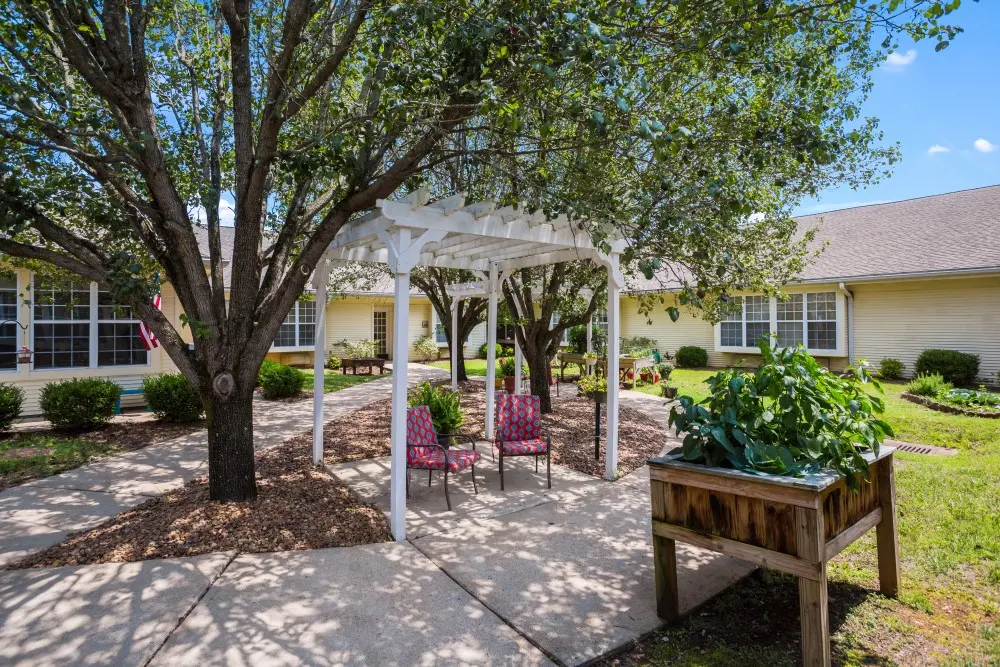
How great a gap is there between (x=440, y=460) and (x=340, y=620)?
2353mm

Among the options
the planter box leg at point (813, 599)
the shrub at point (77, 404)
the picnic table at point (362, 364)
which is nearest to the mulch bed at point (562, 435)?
the shrub at point (77, 404)

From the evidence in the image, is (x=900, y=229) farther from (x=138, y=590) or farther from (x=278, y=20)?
(x=138, y=590)

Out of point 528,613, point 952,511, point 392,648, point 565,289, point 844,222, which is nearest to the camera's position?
point 392,648

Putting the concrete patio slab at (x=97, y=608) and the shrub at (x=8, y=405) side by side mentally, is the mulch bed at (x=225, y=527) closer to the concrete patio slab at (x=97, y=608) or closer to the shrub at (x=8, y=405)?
the concrete patio slab at (x=97, y=608)

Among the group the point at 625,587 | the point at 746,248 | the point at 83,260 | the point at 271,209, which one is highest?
the point at 271,209

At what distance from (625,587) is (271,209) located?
677 centimetres

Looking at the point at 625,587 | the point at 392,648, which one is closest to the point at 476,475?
the point at 625,587

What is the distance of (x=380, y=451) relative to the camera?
731cm

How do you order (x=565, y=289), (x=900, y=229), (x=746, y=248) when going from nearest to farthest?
(x=746, y=248) → (x=565, y=289) → (x=900, y=229)

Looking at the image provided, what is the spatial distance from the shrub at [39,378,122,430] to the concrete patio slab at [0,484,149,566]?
2.96 meters

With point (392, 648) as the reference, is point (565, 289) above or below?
above

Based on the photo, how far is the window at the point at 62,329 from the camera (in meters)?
9.69

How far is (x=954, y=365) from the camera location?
1187cm

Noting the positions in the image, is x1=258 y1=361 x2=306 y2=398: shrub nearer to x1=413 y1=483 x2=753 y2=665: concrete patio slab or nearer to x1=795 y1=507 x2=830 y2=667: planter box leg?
x1=413 y1=483 x2=753 y2=665: concrete patio slab
